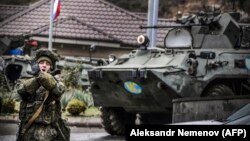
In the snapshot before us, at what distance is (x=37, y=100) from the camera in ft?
25.1

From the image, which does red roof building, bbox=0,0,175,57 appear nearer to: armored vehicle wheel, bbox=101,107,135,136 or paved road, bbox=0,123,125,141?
paved road, bbox=0,123,125,141

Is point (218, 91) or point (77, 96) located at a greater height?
point (218, 91)

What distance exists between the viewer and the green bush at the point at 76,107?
55.6 ft

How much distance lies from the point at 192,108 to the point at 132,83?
83.3 inches

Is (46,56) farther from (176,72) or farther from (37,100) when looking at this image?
(176,72)

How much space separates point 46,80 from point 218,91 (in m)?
6.81

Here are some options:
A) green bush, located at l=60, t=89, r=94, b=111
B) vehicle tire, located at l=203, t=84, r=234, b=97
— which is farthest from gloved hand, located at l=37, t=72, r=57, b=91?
green bush, located at l=60, t=89, r=94, b=111

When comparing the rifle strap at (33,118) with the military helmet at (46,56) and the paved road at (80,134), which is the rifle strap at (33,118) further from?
the paved road at (80,134)

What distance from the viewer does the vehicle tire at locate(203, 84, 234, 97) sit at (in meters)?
13.8

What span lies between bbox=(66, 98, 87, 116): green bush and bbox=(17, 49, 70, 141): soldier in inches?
362

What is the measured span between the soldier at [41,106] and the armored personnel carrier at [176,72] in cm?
575

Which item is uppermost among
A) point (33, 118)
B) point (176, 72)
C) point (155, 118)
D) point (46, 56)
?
point (46, 56)

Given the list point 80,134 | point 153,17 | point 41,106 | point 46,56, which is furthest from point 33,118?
point 153,17

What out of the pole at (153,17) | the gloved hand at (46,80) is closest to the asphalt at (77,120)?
the pole at (153,17)
